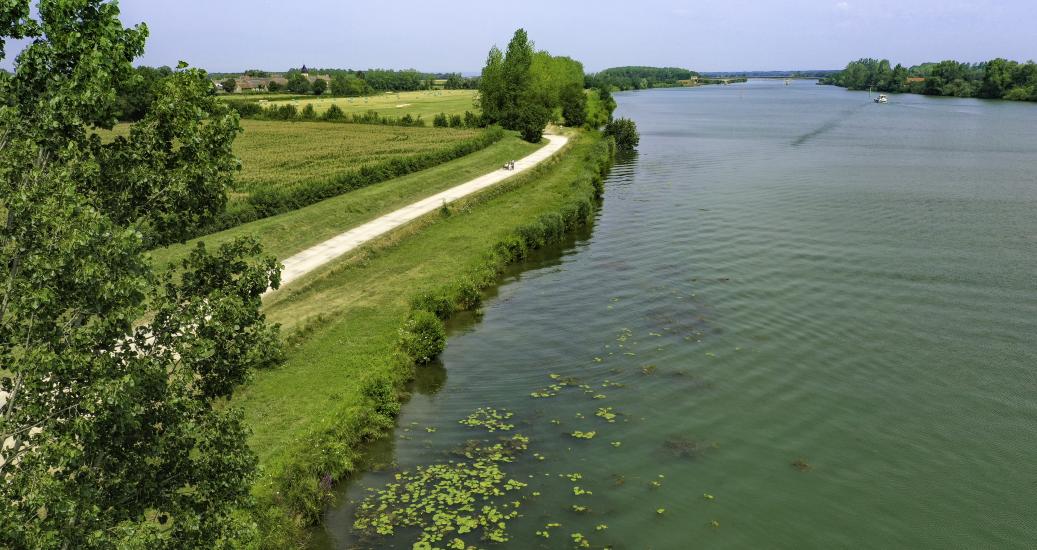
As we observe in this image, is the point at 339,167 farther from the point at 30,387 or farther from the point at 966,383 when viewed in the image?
the point at 30,387

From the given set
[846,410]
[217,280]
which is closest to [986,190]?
[846,410]

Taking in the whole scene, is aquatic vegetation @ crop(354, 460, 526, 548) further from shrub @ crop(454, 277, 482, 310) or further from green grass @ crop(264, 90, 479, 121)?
Result: green grass @ crop(264, 90, 479, 121)

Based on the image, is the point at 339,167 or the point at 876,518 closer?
the point at 876,518

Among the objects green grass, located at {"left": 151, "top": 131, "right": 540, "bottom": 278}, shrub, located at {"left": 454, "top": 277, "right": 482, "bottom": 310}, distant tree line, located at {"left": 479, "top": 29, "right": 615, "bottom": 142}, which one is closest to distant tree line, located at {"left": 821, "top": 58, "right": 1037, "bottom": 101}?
distant tree line, located at {"left": 479, "top": 29, "right": 615, "bottom": 142}

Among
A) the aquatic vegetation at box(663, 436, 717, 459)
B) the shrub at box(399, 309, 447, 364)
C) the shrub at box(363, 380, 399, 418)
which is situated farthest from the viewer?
the shrub at box(399, 309, 447, 364)

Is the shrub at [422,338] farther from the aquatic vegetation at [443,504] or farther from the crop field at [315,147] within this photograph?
the crop field at [315,147]

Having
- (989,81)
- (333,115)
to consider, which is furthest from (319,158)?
(989,81)

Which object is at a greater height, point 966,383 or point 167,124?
point 167,124
